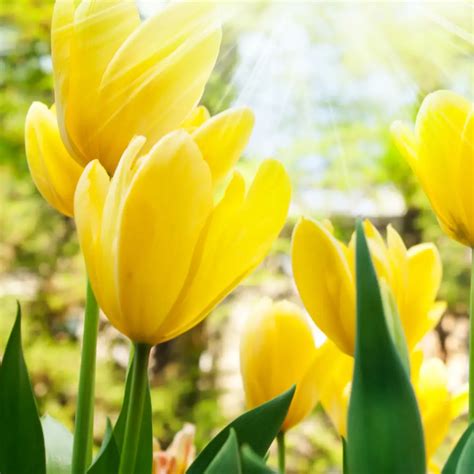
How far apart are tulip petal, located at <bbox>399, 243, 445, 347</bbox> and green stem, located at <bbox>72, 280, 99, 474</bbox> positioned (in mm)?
107

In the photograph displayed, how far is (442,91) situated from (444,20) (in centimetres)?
5

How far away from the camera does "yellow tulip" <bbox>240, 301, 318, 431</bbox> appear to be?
0.30 m

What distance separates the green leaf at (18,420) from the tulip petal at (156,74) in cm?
7

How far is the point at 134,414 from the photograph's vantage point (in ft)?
0.68

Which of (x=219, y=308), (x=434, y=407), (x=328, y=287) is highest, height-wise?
(x=328, y=287)

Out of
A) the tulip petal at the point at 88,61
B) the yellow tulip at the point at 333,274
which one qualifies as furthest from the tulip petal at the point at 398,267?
the tulip petal at the point at 88,61

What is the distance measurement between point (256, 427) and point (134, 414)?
36 mm

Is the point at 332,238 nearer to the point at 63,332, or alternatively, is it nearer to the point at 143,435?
the point at 143,435

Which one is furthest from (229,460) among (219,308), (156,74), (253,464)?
(219,308)

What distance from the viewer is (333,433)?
3.09 meters

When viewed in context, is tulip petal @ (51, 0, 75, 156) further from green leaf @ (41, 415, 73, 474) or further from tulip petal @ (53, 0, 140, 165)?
green leaf @ (41, 415, 73, 474)

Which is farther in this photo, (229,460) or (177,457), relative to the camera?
(177,457)

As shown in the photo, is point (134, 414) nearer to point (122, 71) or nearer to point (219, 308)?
point (122, 71)

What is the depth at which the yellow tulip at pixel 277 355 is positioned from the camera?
0.30 m
